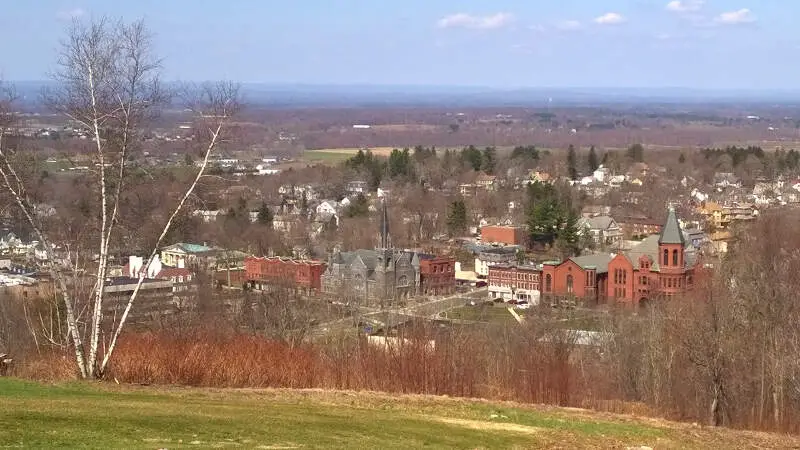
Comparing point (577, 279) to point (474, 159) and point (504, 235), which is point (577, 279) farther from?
point (474, 159)

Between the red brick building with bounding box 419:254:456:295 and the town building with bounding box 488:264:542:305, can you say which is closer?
the town building with bounding box 488:264:542:305

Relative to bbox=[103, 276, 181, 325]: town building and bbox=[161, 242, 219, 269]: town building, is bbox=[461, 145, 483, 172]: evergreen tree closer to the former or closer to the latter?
bbox=[161, 242, 219, 269]: town building

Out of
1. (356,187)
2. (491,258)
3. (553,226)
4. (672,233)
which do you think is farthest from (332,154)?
(672,233)

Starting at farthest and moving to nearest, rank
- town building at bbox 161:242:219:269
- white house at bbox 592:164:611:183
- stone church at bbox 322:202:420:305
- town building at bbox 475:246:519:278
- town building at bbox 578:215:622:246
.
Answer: white house at bbox 592:164:611:183 → town building at bbox 578:215:622:246 → town building at bbox 475:246:519:278 → town building at bbox 161:242:219:269 → stone church at bbox 322:202:420:305

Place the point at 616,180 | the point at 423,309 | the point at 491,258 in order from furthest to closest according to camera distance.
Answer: the point at 616,180 → the point at 491,258 → the point at 423,309

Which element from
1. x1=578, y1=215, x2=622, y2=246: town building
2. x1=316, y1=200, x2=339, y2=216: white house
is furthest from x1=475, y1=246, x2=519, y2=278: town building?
x1=316, y1=200, x2=339, y2=216: white house

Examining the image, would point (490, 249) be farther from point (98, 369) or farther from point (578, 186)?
A: point (98, 369)

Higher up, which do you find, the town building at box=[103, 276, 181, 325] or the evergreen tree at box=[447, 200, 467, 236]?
the town building at box=[103, 276, 181, 325]
